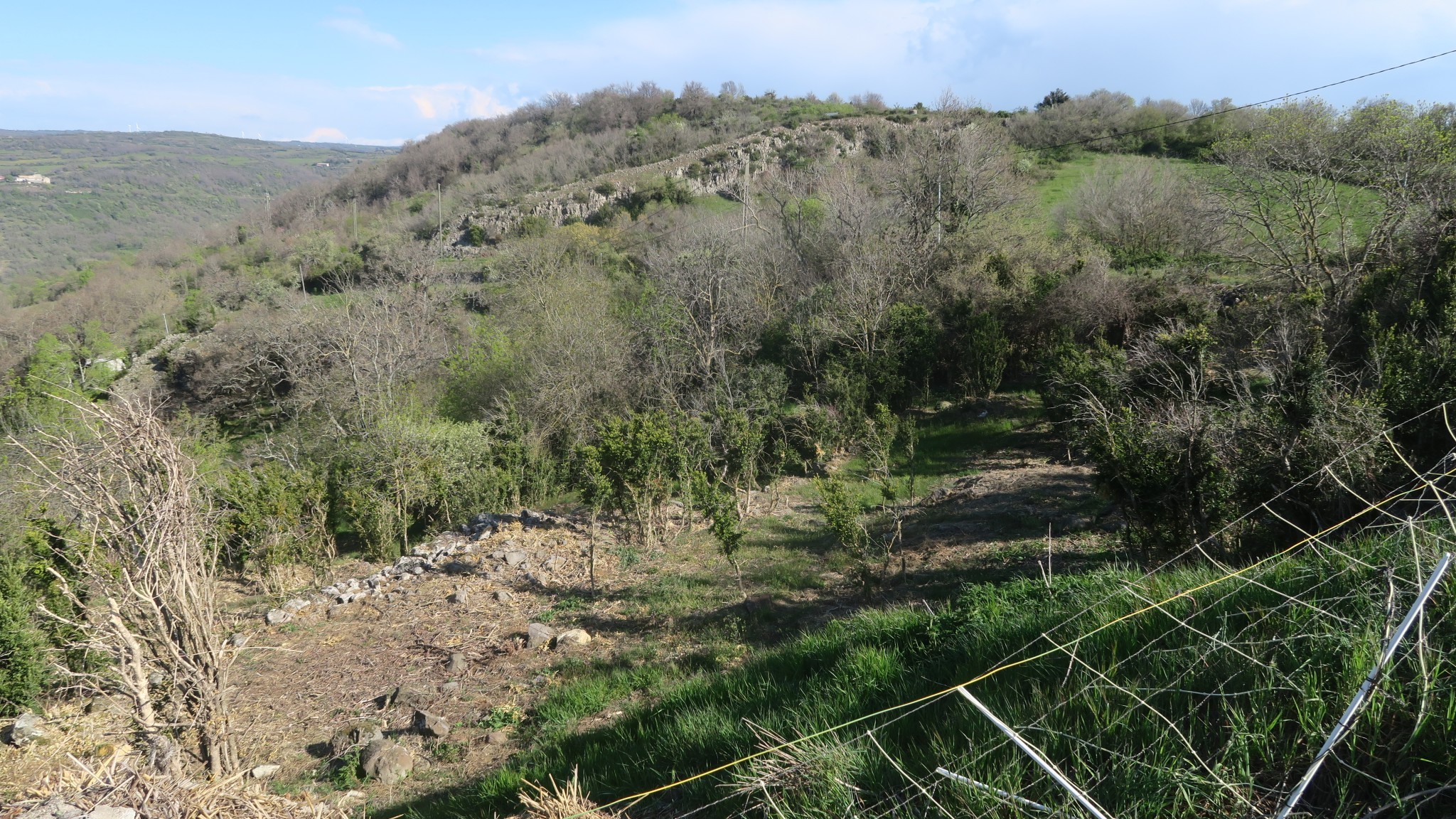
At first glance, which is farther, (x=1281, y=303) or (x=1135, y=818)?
(x=1281, y=303)

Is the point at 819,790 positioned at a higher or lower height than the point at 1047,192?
lower

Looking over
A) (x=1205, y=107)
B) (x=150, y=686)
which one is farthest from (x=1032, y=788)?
(x=1205, y=107)

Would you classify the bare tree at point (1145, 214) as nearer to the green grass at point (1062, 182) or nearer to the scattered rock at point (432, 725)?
the green grass at point (1062, 182)

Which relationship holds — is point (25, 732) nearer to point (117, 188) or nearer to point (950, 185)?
point (950, 185)

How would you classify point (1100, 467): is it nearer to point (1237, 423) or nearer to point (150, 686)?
point (1237, 423)

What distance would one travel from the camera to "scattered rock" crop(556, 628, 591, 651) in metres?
7.74

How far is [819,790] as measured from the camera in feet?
8.46

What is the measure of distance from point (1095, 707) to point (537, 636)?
6.53 m

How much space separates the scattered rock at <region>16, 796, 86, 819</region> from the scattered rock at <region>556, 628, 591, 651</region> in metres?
5.15

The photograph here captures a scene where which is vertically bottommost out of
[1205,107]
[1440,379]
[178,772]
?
[178,772]

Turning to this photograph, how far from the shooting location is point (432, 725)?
232 inches

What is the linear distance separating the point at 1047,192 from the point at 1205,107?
1368cm

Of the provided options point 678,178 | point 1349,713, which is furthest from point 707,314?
point 678,178


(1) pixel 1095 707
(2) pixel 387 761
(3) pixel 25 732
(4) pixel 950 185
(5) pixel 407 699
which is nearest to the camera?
(1) pixel 1095 707
